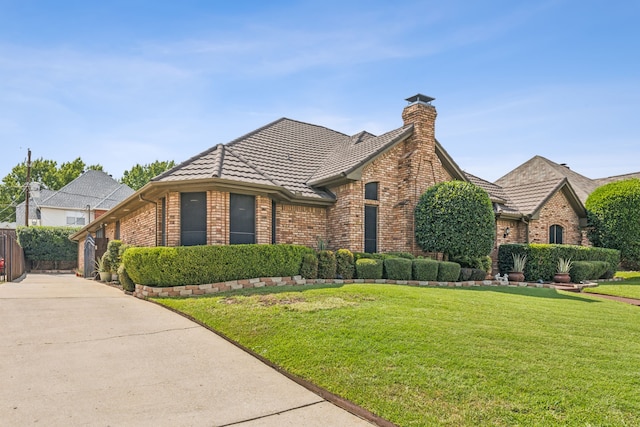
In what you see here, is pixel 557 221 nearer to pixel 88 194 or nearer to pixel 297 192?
pixel 297 192

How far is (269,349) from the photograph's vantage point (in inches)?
234

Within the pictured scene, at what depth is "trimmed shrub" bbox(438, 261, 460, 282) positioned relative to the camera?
43.9 ft

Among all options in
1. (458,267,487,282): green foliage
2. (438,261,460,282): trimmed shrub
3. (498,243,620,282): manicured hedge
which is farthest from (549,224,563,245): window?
(438,261,460,282): trimmed shrub

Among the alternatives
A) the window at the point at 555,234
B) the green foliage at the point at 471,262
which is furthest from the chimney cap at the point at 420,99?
the window at the point at 555,234

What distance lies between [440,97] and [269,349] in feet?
44.3

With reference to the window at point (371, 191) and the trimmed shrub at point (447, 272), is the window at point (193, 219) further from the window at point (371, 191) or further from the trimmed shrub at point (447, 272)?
the trimmed shrub at point (447, 272)

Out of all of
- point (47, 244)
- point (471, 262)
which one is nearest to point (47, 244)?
point (47, 244)

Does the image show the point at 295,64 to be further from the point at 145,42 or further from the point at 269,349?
the point at 269,349

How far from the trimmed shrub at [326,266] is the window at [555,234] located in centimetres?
1437

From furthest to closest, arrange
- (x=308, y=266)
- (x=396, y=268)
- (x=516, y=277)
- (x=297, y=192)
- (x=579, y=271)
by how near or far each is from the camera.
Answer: (x=579, y=271), (x=516, y=277), (x=297, y=192), (x=396, y=268), (x=308, y=266)

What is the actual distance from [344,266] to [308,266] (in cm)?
125

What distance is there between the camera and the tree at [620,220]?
2009 centimetres

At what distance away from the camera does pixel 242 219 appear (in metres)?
12.6

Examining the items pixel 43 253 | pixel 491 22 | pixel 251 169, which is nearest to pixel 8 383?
pixel 251 169
